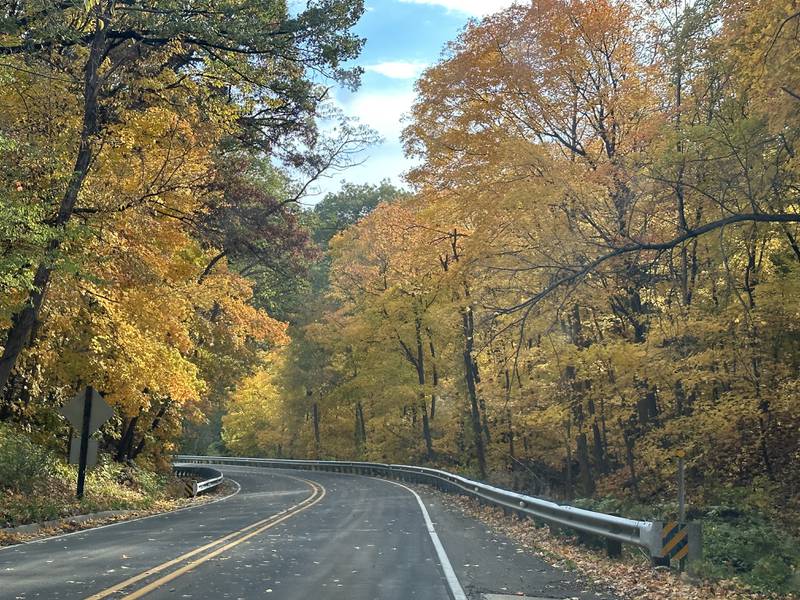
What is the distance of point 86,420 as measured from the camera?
1730cm

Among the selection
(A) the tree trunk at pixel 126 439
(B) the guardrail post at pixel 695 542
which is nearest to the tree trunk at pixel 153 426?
(A) the tree trunk at pixel 126 439

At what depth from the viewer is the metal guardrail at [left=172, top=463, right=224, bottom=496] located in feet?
98.6

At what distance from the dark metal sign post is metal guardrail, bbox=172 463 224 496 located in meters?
11.9

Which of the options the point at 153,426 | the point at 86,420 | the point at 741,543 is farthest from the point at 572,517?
the point at 153,426

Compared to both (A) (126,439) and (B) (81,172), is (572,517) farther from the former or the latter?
(A) (126,439)

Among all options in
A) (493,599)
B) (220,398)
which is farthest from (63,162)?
(220,398)

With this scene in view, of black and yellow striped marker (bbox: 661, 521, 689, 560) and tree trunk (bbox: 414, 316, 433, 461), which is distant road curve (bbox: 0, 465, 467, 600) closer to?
black and yellow striped marker (bbox: 661, 521, 689, 560)

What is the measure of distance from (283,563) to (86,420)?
9.91 metres

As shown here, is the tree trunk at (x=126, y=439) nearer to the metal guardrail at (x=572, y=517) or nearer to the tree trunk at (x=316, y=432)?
the metal guardrail at (x=572, y=517)

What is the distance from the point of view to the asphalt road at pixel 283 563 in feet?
24.7

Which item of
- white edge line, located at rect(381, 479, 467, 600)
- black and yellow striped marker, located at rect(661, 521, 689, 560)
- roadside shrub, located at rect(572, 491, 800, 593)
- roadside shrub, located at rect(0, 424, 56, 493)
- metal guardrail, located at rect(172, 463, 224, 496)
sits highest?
roadside shrub, located at rect(0, 424, 56, 493)

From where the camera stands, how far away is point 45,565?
9211 millimetres

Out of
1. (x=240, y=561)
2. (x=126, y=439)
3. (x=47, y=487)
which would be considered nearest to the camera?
(x=240, y=561)

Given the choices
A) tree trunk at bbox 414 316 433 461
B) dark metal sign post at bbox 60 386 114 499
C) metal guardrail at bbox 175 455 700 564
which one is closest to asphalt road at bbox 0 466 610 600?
metal guardrail at bbox 175 455 700 564
